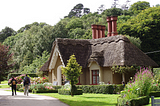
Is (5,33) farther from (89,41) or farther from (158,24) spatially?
(89,41)

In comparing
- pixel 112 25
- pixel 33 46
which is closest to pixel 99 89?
pixel 112 25

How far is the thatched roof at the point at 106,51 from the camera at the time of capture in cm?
2636

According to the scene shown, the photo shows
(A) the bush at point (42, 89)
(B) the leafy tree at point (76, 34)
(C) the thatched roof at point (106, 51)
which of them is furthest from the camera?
(B) the leafy tree at point (76, 34)

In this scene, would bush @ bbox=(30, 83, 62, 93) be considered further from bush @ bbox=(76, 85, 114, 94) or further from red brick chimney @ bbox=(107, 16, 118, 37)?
red brick chimney @ bbox=(107, 16, 118, 37)

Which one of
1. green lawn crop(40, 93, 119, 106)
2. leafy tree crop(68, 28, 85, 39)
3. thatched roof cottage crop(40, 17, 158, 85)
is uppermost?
leafy tree crop(68, 28, 85, 39)

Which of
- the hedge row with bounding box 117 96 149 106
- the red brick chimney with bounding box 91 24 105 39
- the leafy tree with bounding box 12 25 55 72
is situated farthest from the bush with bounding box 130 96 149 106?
the leafy tree with bounding box 12 25 55 72

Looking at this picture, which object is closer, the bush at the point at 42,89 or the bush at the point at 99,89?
the bush at the point at 99,89

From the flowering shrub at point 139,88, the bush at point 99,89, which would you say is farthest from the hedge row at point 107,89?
the flowering shrub at point 139,88

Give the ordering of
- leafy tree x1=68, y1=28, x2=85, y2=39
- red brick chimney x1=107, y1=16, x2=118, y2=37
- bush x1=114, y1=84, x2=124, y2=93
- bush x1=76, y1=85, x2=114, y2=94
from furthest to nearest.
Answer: leafy tree x1=68, y1=28, x2=85, y2=39 < red brick chimney x1=107, y1=16, x2=118, y2=37 < bush x1=76, y1=85, x2=114, y2=94 < bush x1=114, y1=84, x2=124, y2=93

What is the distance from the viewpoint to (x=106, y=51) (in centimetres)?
2858

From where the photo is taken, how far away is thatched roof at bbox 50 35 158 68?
26.4 metres

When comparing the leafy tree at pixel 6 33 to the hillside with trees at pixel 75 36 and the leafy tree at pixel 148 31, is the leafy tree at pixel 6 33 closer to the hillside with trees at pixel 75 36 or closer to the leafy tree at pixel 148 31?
the hillside with trees at pixel 75 36

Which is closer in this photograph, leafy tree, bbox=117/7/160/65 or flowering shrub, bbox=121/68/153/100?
flowering shrub, bbox=121/68/153/100

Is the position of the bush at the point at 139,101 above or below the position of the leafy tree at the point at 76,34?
below
